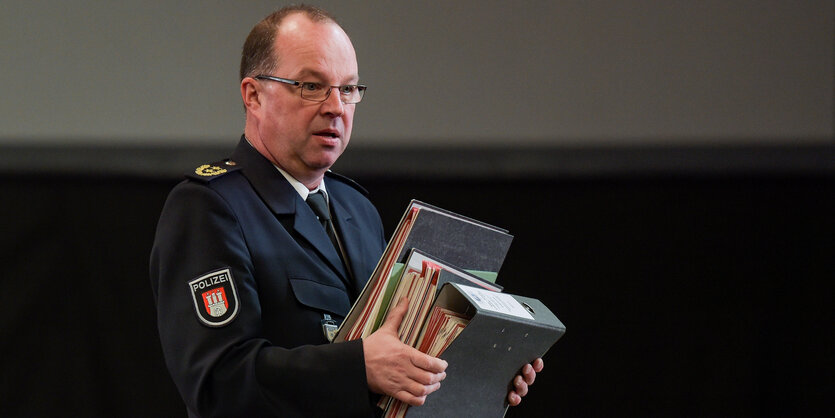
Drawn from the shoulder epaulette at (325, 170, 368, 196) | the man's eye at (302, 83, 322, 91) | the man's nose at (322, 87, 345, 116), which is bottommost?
the shoulder epaulette at (325, 170, 368, 196)

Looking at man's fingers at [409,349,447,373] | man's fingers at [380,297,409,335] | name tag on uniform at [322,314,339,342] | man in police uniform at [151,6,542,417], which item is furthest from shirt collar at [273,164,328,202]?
man's fingers at [409,349,447,373]

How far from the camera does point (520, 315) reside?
4.73ft

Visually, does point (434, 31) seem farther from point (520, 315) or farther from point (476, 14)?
point (520, 315)

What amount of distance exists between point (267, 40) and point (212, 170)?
25 centimetres

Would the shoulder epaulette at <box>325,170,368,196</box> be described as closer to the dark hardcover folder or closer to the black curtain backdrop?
the dark hardcover folder

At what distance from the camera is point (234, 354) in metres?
1.47

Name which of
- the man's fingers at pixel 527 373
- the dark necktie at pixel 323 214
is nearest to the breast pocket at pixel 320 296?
the dark necktie at pixel 323 214

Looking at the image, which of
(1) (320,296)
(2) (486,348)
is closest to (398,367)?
(2) (486,348)

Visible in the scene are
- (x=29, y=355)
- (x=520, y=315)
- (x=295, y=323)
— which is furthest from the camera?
(x=29, y=355)

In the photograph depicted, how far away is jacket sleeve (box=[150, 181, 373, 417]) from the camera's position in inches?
57.4

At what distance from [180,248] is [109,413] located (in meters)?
1.65

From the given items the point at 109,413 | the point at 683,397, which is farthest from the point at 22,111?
the point at 683,397

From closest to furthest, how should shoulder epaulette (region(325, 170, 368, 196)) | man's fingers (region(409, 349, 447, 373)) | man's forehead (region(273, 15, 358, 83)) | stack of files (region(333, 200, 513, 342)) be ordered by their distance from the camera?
man's fingers (region(409, 349, 447, 373)) < stack of files (region(333, 200, 513, 342)) < man's forehead (region(273, 15, 358, 83)) < shoulder epaulette (region(325, 170, 368, 196))

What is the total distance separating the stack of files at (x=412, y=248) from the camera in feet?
4.99
